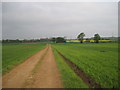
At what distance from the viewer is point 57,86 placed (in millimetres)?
6207

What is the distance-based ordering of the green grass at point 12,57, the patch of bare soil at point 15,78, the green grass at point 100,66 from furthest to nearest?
the green grass at point 12,57, the green grass at point 100,66, the patch of bare soil at point 15,78

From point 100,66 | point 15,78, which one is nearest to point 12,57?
point 15,78

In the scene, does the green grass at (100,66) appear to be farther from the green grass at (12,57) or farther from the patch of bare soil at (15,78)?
the green grass at (12,57)

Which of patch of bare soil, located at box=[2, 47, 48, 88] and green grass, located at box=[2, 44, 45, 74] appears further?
green grass, located at box=[2, 44, 45, 74]

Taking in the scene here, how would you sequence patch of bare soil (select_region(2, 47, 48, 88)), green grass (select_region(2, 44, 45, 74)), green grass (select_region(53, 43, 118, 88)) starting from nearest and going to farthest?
patch of bare soil (select_region(2, 47, 48, 88)) < green grass (select_region(53, 43, 118, 88)) < green grass (select_region(2, 44, 45, 74))

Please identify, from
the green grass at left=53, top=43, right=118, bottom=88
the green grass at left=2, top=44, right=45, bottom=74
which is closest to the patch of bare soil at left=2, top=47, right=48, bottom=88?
the green grass at left=2, top=44, right=45, bottom=74

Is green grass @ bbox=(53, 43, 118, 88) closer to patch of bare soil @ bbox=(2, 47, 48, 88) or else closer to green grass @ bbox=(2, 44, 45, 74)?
patch of bare soil @ bbox=(2, 47, 48, 88)

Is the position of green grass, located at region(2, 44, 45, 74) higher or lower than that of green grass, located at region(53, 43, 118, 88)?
lower

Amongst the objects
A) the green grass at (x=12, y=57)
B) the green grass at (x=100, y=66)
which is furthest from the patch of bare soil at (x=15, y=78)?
the green grass at (x=100, y=66)

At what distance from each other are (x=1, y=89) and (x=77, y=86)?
434cm

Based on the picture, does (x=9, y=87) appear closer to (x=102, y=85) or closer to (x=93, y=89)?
(x=93, y=89)

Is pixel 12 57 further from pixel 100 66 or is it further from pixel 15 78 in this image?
pixel 100 66

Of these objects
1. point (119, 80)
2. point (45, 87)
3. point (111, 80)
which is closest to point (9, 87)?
point (45, 87)

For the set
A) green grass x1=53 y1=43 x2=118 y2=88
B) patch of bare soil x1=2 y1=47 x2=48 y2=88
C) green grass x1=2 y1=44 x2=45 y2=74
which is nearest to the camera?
patch of bare soil x1=2 y1=47 x2=48 y2=88
